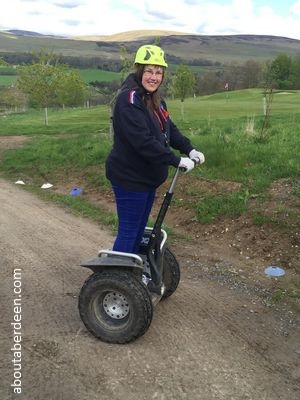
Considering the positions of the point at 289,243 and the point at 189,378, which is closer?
the point at 189,378

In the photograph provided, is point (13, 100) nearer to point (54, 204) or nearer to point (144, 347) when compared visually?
point (54, 204)

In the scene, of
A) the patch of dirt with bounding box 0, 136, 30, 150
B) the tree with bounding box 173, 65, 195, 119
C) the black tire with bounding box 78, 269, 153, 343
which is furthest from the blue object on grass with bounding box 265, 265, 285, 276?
the tree with bounding box 173, 65, 195, 119

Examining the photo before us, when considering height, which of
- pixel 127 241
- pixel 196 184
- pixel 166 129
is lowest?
pixel 196 184

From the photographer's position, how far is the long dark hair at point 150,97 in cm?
388

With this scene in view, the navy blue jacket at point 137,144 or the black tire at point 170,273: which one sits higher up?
the navy blue jacket at point 137,144

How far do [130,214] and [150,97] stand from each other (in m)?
1.05

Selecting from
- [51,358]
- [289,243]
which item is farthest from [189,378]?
[289,243]

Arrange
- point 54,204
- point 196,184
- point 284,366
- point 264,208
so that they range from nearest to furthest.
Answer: point 284,366, point 264,208, point 196,184, point 54,204

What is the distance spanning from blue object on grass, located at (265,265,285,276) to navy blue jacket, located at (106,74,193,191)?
7.61 ft

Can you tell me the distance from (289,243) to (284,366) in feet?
8.57

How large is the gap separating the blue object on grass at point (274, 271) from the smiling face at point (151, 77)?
2.95 m

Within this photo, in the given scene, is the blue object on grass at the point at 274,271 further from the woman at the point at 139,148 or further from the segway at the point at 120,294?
the woman at the point at 139,148

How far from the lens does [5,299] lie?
4.82m

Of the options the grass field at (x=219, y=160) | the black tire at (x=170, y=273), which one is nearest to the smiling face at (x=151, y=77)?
the black tire at (x=170, y=273)
